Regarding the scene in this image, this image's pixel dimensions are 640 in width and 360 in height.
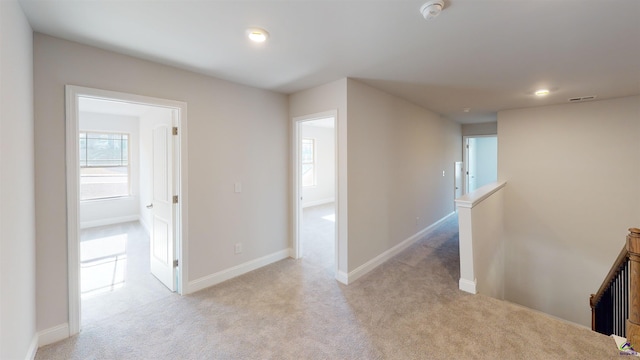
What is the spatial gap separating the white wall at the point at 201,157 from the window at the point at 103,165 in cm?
457

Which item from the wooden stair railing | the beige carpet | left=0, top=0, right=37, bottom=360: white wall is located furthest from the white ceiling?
the beige carpet

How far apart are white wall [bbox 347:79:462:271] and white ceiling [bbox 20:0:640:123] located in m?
0.47

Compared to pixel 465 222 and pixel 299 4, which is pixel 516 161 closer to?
pixel 465 222

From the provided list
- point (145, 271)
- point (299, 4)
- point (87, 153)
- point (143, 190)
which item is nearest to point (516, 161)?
point (299, 4)

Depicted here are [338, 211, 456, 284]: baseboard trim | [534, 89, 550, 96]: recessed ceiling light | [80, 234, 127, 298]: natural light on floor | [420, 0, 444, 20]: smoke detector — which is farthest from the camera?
[534, 89, 550, 96]: recessed ceiling light

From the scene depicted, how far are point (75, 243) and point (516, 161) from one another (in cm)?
644

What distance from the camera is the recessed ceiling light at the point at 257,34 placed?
6.37 ft

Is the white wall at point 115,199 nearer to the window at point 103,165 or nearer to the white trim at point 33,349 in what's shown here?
the window at point 103,165

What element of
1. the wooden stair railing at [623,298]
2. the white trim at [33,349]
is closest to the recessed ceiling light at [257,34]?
the white trim at [33,349]

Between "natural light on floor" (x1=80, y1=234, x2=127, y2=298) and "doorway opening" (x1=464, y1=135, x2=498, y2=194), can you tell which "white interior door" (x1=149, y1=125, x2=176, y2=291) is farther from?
"doorway opening" (x1=464, y1=135, x2=498, y2=194)

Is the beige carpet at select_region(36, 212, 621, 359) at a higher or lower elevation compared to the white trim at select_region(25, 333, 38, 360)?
lower

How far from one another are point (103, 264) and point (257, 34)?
3.88 m

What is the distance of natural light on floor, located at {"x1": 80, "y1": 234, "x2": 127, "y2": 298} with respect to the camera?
3.11 meters

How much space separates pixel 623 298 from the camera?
2.48 metres
